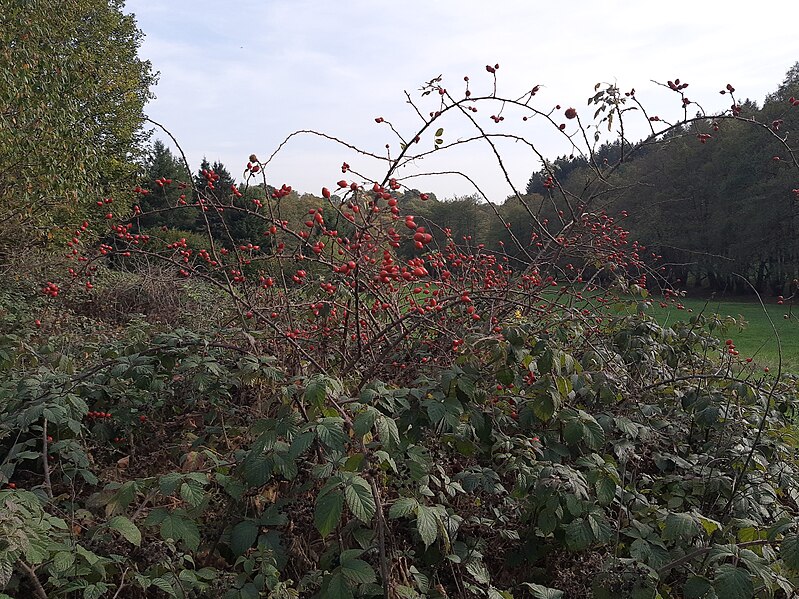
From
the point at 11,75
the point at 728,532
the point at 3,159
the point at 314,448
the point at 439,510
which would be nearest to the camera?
the point at 439,510

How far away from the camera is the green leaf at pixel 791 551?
157 centimetres

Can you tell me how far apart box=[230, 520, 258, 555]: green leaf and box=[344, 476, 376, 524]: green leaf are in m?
0.52

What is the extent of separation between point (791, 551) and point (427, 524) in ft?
3.29

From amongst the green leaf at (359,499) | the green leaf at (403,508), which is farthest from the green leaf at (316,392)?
the green leaf at (403,508)

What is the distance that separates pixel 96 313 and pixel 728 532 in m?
8.93

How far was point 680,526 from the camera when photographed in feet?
6.02

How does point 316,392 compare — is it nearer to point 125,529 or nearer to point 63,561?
point 125,529

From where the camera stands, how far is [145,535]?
2.22m

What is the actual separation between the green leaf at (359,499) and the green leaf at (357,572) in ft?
0.68

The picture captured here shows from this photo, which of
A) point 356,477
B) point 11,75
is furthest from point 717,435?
point 11,75

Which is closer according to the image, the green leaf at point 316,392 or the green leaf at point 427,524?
the green leaf at point 427,524

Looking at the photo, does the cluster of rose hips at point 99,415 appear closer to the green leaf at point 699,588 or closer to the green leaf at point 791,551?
the green leaf at point 699,588

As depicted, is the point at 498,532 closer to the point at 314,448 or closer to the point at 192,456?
the point at 314,448

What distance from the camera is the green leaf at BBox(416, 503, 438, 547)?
63.6 inches
